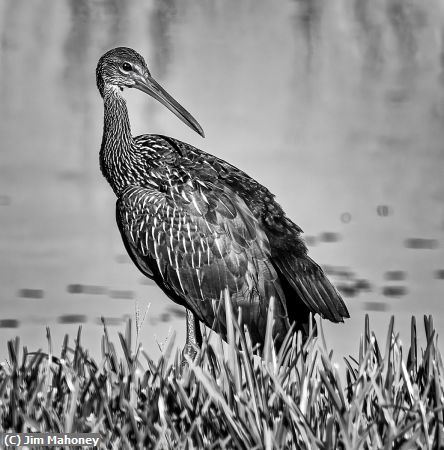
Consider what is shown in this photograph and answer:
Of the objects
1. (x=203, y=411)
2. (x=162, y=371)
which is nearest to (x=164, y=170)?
(x=162, y=371)

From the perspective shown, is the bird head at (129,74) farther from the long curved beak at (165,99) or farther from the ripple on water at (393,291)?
the ripple on water at (393,291)

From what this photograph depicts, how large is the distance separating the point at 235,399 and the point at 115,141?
3.74 meters

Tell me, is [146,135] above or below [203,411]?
above

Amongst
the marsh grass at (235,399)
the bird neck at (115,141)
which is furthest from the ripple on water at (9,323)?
the marsh grass at (235,399)

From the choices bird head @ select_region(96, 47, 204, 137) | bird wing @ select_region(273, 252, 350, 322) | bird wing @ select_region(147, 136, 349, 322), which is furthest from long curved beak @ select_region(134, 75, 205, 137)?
bird wing @ select_region(273, 252, 350, 322)

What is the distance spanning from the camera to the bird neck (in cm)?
684

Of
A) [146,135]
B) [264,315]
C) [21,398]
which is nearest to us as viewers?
[21,398]

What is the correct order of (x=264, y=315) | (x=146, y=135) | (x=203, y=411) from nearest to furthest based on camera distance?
(x=203, y=411) → (x=264, y=315) → (x=146, y=135)

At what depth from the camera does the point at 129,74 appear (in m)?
7.13

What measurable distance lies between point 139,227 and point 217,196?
63 centimetres

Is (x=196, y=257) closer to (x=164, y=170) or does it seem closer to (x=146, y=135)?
(x=164, y=170)

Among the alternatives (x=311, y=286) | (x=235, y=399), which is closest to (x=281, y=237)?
(x=311, y=286)

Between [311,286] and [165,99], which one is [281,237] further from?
[165,99]

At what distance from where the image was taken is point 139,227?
649 cm
